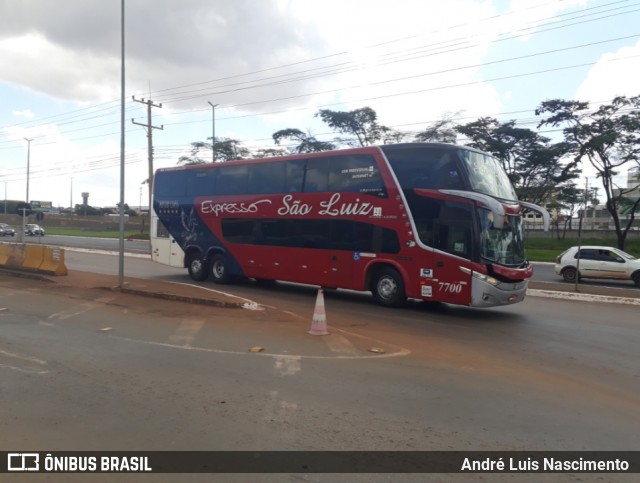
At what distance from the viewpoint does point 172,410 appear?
219 inches

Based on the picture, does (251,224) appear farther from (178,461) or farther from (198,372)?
(178,461)

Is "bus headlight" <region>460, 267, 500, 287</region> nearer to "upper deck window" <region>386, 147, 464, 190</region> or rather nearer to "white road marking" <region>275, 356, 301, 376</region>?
"upper deck window" <region>386, 147, 464, 190</region>

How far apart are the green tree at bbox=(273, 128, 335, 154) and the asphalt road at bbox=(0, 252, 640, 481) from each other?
103ft

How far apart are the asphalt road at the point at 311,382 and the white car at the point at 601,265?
34.9 feet

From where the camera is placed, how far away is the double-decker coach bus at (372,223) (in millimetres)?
12180

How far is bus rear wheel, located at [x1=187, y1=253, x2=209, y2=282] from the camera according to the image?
18.7m

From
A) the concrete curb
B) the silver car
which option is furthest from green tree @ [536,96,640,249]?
the silver car


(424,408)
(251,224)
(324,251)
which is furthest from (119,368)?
(251,224)

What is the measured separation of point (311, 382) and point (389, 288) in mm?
7136

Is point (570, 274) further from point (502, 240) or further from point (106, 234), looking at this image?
point (106, 234)

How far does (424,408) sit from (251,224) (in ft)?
38.9

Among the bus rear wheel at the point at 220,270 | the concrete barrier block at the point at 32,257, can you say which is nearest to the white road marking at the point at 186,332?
the bus rear wheel at the point at 220,270

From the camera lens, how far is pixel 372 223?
1382cm

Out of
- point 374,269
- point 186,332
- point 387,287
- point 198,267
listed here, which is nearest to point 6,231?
point 198,267
